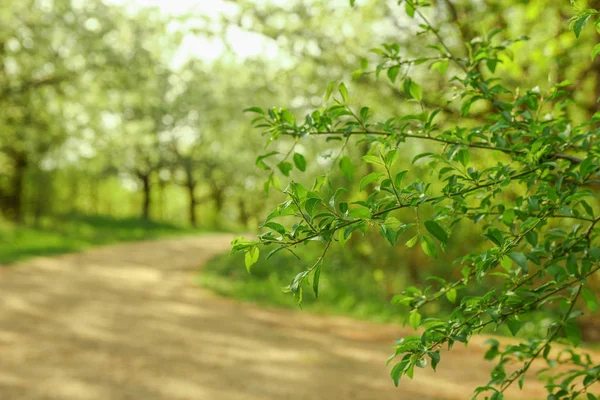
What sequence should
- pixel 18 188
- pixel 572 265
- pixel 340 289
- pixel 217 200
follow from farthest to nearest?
pixel 217 200 → pixel 18 188 → pixel 340 289 → pixel 572 265

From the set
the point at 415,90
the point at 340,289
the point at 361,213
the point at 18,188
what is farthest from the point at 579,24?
the point at 18,188

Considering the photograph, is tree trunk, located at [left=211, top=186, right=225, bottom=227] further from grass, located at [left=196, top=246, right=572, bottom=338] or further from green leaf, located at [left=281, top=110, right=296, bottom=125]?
green leaf, located at [left=281, top=110, right=296, bottom=125]

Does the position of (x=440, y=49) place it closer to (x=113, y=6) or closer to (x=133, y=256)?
(x=113, y=6)

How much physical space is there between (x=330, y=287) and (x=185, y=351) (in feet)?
12.6

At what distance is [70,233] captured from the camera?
17.4 meters

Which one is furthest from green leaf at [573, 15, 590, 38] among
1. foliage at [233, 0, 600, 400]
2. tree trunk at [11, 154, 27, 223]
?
tree trunk at [11, 154, 27, 223]

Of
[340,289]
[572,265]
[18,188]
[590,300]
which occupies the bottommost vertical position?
[340,289]

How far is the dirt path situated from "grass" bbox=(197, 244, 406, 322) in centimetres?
40

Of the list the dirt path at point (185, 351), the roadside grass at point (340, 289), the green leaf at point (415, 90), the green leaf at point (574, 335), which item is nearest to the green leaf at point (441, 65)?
the green leaf at point (415, 90)

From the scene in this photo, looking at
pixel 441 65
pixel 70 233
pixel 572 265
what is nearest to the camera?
pixel 572 265

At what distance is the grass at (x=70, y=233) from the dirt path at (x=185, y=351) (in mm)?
3589

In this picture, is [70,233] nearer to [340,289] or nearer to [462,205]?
[340,289]

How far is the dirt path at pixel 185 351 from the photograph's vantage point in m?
4.95

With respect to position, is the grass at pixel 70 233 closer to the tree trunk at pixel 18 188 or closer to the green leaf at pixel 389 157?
the tree trunk at pixel 18 188
